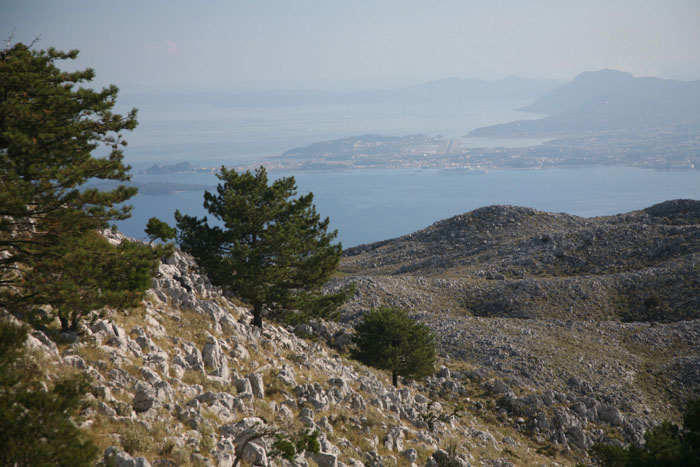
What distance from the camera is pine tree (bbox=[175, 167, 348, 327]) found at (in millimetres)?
21281

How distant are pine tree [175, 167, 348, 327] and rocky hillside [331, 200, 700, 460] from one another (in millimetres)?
16248

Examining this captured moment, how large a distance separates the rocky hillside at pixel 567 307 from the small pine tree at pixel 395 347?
6654mm

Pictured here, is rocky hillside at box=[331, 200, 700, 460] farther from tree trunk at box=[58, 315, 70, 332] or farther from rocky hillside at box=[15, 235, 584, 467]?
tree trunk at box=[58, 315, 70, 332]

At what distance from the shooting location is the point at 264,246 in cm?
2164

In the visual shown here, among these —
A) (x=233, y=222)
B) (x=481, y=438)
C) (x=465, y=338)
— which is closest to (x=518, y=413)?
(x=481, y=438)

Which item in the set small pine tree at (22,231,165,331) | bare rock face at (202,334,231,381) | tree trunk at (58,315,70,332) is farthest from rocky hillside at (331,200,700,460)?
tree trunk at (58,315,70,332)

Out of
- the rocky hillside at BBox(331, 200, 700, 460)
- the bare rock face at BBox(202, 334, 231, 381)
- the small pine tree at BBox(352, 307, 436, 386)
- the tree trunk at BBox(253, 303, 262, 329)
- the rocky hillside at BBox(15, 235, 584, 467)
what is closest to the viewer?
the rocky hillside at BBox(15, 235, 584, 467)

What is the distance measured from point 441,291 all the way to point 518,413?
27164 mm

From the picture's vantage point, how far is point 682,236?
200 feet

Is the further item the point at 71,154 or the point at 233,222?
the point at 233,222

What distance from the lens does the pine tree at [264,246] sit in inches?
838

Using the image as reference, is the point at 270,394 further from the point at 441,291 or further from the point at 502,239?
the point at 502,239

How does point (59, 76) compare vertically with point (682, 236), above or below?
above

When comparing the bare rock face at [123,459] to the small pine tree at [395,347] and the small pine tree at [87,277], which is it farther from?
the small pine tree at [395,347]
